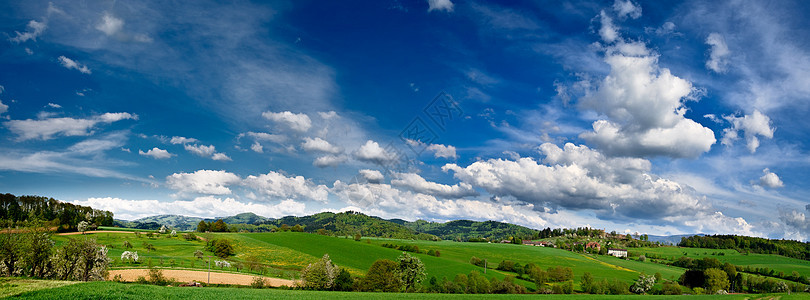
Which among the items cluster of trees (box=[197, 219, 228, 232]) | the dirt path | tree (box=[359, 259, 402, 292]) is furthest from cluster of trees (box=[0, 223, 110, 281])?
cluster of trees (box=[197, 219, 228, 232])

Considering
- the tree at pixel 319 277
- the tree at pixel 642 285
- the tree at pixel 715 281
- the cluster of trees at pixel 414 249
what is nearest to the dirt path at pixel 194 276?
the tree at pixel 319 277

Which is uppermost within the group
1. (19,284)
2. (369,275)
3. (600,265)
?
(19,284)

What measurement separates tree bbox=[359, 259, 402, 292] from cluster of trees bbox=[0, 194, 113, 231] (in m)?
98.0

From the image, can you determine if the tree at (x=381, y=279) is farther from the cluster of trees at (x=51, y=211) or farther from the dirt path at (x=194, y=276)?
the cluster of trees at (x=51, y=211)

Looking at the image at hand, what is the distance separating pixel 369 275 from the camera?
201 feet

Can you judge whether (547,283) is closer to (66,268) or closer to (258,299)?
(258,299)

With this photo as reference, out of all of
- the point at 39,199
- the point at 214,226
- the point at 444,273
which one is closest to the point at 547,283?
the point at 444,273

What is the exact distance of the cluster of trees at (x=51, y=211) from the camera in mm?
107475

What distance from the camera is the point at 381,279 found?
60938 mm

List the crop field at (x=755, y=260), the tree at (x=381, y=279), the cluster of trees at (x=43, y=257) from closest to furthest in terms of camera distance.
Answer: the cluster of trees at (x=43, y=257) < the tree at (x=381, y=279) < the crop field at (x=755, y=260)

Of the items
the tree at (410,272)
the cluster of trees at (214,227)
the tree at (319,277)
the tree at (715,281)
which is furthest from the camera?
the cluster of trees at (214,227)

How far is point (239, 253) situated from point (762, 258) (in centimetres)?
21126

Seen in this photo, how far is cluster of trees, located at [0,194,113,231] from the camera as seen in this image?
107475 mm

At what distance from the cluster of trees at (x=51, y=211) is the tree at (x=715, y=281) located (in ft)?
592
